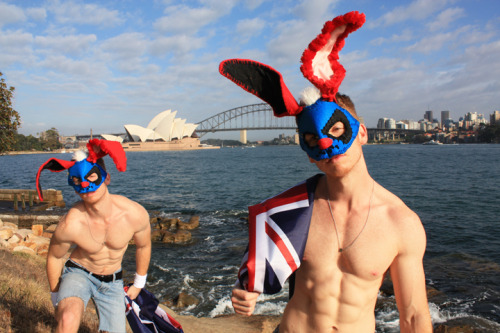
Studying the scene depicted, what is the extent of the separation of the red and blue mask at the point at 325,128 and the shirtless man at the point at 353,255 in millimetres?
27

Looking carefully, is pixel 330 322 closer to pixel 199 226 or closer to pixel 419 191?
pixel 199 226

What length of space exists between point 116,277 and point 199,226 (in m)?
11.5

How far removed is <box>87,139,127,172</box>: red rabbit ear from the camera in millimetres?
3120

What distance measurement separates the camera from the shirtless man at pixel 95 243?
3121mm

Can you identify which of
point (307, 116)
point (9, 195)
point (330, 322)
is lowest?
point (9, 195)

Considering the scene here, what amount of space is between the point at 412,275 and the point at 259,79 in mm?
1170

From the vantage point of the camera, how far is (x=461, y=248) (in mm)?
11297

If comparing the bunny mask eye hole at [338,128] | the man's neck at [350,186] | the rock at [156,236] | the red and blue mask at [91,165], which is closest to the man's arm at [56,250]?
the red and blue mask at [91,165]

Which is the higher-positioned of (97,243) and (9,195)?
(97,243)

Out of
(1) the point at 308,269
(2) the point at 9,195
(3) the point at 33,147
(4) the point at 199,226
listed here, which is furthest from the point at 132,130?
(1) the point at 308,269

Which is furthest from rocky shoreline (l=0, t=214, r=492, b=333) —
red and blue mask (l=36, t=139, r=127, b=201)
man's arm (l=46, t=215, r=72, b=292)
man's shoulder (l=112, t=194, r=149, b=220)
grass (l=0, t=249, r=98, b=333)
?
red and blue mask (l=36, t=139, r=127, b=201)

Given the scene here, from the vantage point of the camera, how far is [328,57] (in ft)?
Answer: 5.27

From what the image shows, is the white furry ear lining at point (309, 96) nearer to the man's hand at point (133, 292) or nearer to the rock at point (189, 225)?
the man's hand at point (133, 292)

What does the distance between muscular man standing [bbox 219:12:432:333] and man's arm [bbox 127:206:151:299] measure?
213cm
